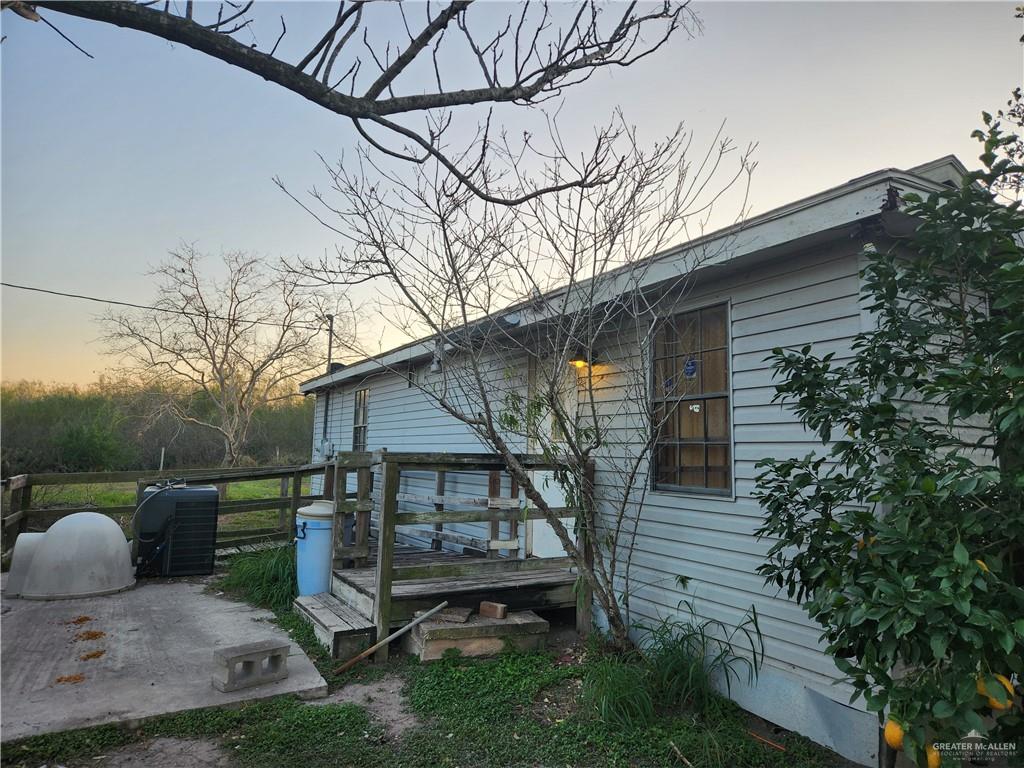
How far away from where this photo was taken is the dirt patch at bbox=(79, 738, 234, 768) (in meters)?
2.80

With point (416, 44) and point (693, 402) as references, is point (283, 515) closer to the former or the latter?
point (693, 402)

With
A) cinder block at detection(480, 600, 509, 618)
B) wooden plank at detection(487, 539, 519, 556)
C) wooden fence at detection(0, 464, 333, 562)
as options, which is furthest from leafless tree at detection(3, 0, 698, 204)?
wooden fence at detection(0, 464, 333, 562)

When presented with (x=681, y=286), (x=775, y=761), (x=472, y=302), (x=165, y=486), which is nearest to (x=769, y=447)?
(x=681, y=286)

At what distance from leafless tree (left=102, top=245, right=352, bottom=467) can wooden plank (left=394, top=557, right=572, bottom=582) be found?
15.9 meters

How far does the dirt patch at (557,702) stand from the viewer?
342 centimetres

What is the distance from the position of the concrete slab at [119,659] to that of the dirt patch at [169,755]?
10.2 inches

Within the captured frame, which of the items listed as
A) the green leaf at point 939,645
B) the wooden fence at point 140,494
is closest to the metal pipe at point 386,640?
the wooden fence at point 140,494

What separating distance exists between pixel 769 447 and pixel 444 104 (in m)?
2.76

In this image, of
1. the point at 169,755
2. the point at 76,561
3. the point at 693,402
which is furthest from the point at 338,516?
the point at 693,402

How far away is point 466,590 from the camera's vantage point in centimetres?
464

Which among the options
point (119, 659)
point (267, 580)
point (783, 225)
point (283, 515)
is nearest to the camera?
→ point (783, 225)

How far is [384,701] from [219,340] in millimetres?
19688

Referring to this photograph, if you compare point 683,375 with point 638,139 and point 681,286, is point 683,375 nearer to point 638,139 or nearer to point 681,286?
point 681,286

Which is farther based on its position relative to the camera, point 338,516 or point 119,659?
point 338,516
